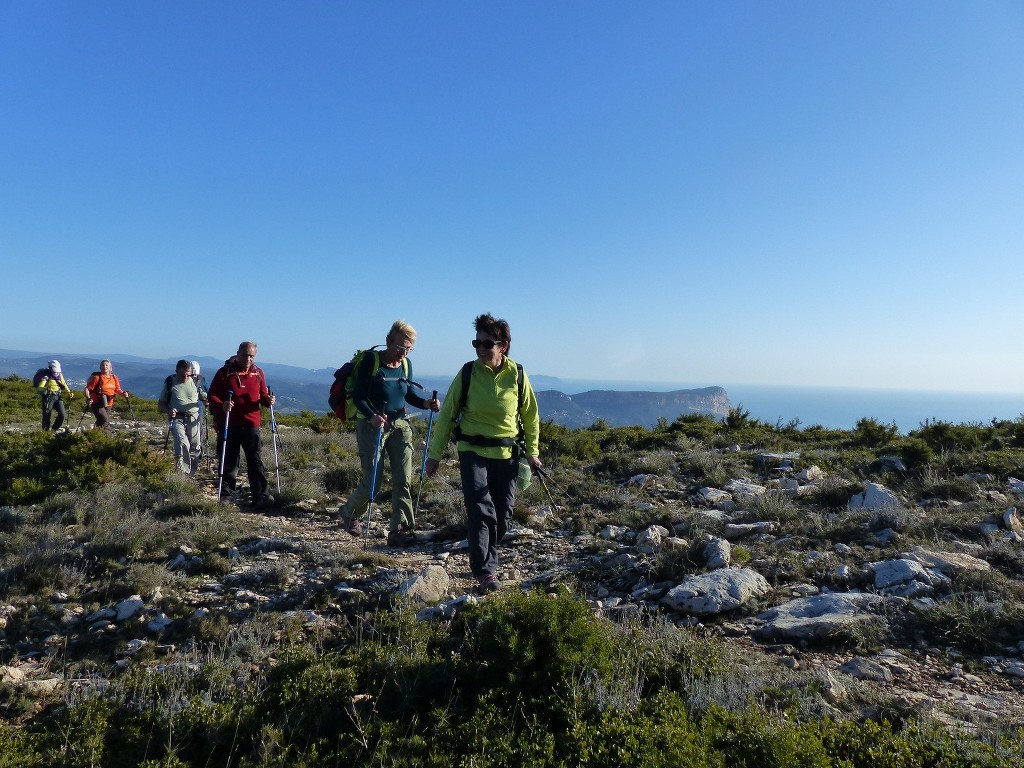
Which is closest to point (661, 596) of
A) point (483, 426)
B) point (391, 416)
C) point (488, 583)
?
point (488, 583)

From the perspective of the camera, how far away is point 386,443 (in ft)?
19.6

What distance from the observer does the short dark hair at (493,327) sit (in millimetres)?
4598

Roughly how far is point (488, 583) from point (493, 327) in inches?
87.1

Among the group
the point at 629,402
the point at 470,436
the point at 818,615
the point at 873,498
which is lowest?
the point at 629,402

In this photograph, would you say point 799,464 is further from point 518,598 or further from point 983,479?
point 518,598

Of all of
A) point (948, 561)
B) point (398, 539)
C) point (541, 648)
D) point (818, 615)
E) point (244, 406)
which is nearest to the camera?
point (541, 648)

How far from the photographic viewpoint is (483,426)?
4707 millimetres

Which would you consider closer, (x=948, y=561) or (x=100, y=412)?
(x=948, y=561)

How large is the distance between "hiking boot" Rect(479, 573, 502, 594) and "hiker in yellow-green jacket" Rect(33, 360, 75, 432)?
13.6 meters

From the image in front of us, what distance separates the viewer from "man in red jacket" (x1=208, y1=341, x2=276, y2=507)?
752cm

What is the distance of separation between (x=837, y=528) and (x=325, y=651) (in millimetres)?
5211

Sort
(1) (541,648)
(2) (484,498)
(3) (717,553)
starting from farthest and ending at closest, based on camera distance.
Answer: (3) (717,553) < (2) (484,498) < (1) (541,648)

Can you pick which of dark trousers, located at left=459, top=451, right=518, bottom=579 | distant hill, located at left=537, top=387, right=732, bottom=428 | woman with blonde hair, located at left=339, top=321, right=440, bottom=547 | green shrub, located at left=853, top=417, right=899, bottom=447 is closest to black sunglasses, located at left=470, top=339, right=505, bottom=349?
dark trousers, located at left=459, top=451, right=518, bottom=579

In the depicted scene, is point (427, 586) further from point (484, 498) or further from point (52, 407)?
point (52, 407)
